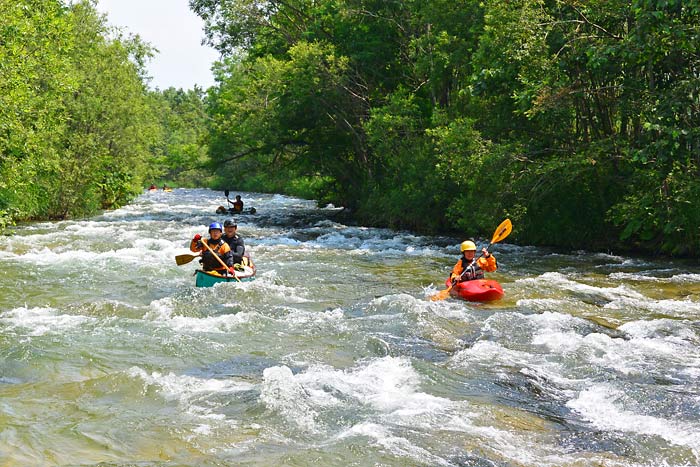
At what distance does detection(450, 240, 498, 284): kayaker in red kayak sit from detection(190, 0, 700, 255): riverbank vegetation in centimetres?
378

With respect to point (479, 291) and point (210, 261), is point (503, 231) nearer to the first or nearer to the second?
point (479, 291)

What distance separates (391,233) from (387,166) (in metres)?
3.45

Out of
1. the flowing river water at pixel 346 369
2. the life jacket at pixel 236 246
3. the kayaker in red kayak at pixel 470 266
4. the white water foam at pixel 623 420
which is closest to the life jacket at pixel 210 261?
the life jacket at pixel 236 246

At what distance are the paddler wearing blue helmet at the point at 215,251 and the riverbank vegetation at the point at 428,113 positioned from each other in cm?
526

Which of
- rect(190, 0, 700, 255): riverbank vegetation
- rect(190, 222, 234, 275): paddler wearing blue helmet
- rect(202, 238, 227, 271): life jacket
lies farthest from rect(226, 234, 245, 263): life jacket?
rect(190, 0, 700, 255): riverbank vegetation

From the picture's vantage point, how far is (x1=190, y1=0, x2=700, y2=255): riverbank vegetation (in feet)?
45.4

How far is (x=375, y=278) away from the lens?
1385 centimetres

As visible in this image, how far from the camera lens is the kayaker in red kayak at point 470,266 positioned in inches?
451

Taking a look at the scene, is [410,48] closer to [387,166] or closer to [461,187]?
[387,166]

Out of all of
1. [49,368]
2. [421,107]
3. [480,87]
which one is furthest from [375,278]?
[421,107]

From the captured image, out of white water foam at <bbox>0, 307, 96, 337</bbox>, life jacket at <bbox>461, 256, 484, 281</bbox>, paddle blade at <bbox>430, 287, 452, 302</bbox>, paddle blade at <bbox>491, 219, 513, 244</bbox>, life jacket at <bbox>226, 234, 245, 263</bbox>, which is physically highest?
paddle blade at <bbox>491, 219, 513, 244</bbox>

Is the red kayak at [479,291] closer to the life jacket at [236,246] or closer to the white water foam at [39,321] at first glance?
the life jacket at [236,246]

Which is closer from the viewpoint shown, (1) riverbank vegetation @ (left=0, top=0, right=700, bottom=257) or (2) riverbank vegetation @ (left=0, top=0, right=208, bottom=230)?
(1) riverbank vegetation @ (left=0, top=0, right=700, bottom=257)

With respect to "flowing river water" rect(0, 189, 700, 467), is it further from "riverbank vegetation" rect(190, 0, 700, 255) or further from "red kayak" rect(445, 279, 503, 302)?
"riverbank vegetation" rect(190, 0, 700, 255)
